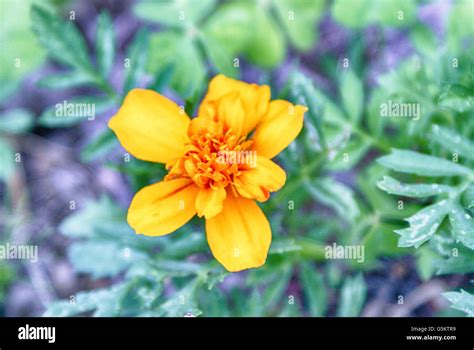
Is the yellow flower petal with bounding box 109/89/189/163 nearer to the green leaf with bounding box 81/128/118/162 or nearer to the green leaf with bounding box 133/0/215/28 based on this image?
the green leaf with bounding box 81/128/118/162

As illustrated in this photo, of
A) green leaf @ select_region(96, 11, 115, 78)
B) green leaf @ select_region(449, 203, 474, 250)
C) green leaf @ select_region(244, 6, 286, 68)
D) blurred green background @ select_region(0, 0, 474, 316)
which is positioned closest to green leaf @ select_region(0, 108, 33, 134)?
blurred green background @ select_region(0, 0, 474, 316)

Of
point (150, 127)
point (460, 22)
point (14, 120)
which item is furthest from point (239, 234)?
point (14, 120)

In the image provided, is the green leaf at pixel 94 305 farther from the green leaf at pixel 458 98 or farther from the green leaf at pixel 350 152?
the green leaf at pixel 458 98

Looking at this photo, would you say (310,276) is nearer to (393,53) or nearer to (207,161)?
(207,161)

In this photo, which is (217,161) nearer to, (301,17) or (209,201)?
(209,201)
